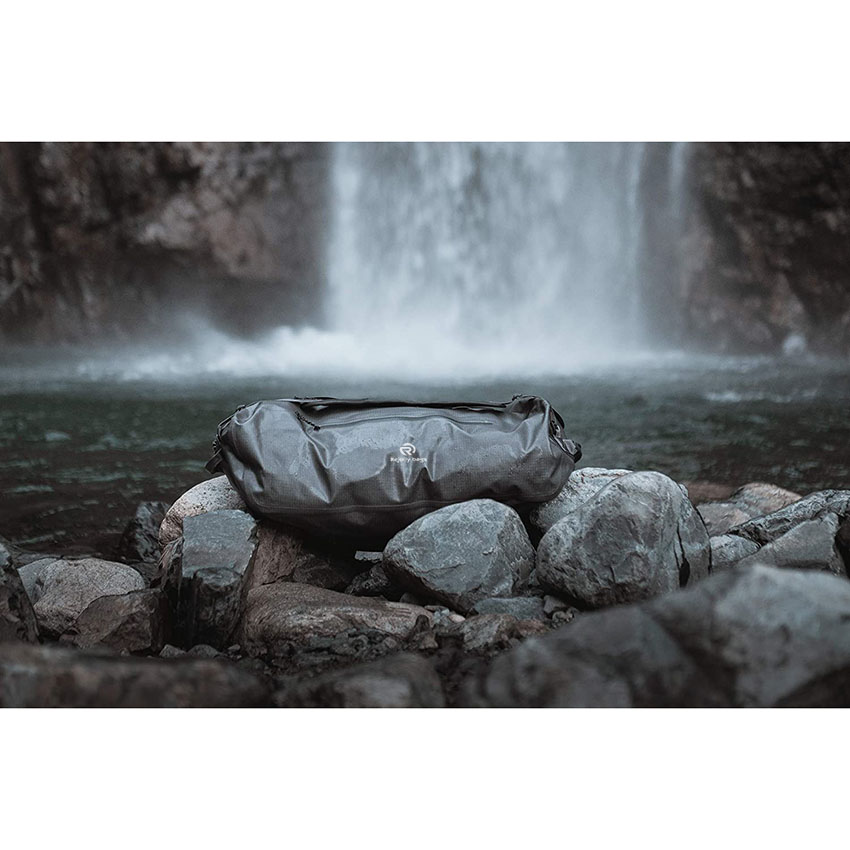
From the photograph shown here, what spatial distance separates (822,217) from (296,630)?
14364mm

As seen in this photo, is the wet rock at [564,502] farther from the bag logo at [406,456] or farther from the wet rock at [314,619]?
the wet rock at [314,619]

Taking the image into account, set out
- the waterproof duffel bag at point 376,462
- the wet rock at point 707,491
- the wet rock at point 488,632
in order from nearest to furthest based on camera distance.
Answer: the wet rock at point 488,632
the waterproof duffel bag at point 376,462
the wet rock at point 707,491

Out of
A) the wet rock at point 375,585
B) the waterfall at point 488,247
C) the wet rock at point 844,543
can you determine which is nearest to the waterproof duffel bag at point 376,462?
the wet rock at point 375,585

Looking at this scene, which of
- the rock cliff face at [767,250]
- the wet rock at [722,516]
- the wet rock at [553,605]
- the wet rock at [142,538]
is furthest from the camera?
the rock cliff face at [767,250]

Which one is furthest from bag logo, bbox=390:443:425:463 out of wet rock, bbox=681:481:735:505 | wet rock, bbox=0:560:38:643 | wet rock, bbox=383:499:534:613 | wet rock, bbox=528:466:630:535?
wet rock, bbox=681:481:735:505

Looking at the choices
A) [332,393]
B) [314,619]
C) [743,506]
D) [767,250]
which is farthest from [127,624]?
[767,250]

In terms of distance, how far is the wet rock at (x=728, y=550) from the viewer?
9.39 feet

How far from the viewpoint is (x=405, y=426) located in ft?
9.86

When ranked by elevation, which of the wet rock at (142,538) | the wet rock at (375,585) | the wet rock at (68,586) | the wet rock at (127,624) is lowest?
the wet rock at (142,538)

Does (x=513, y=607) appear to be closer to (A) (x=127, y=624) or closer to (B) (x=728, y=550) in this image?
(B) (x=728, y=550)

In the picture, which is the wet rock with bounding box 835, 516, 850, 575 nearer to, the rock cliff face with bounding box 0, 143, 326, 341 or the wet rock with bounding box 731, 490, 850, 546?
the wet rock with bounding box 731, 490, 850, 546

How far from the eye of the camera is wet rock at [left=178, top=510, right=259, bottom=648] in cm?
255

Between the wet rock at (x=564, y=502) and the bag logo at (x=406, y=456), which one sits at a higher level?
the bag logo at (x=406, y=456)

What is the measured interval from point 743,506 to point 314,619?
8.86ft
